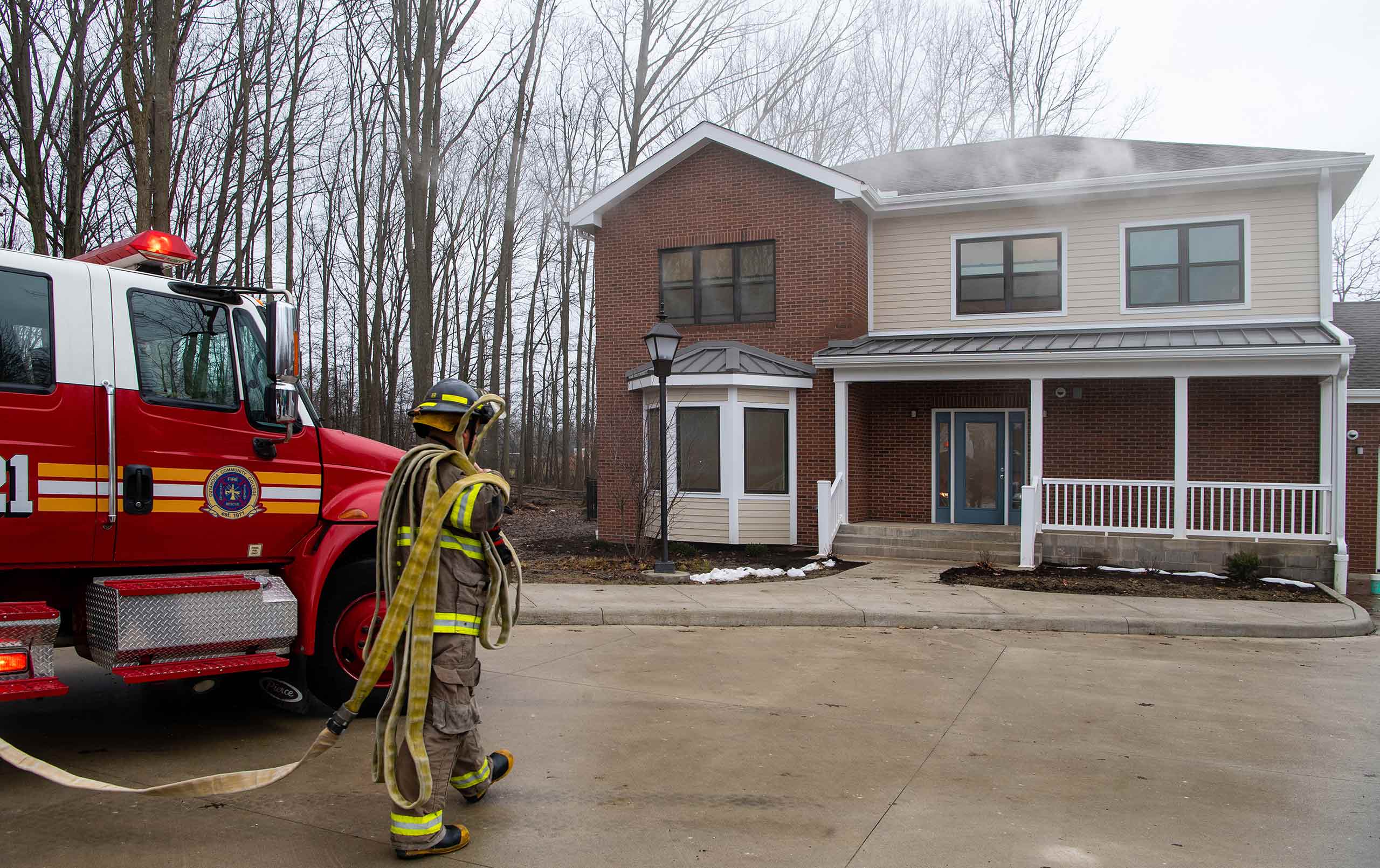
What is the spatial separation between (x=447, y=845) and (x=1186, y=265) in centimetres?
1471

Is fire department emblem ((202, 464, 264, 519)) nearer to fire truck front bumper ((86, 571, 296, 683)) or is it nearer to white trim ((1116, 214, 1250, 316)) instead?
fire truck front bumper ((86, 571, 296, 683))

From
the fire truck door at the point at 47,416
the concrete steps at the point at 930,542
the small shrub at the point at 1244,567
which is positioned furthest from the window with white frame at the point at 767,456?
the fire truck door at the point at 47,416

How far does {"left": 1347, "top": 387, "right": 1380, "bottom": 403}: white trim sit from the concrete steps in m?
5.38

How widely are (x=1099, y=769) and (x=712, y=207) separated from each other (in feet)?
41.8

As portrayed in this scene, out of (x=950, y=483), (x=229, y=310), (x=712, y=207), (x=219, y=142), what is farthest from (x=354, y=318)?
(x=229, y=310)

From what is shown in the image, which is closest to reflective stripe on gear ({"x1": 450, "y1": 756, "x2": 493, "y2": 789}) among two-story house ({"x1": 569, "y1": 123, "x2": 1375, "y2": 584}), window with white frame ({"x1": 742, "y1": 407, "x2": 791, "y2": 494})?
two-story house ({"x1": 569, "y1": 123, "x2": 1375, "y2": 584})

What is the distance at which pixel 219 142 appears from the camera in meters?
20.4

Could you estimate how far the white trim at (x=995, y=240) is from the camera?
15570 mm

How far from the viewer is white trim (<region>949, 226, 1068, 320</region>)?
51.1 feet

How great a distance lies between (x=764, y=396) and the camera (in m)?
15.5

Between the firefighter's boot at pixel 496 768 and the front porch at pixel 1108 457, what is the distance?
33.6 ft

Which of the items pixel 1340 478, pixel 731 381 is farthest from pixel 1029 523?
pixel 731 381

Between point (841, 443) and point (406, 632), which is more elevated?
point (841, 443)

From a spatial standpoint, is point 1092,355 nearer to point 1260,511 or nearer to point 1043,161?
point 1260,511
